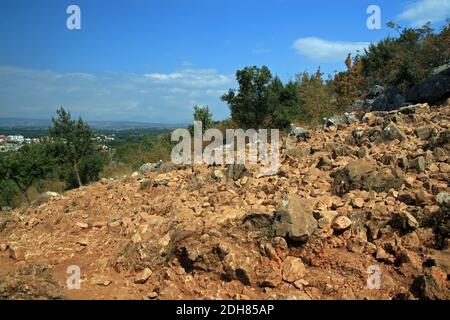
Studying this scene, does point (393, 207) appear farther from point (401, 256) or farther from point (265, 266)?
point (265, 266)

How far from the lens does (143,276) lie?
13.1 ft

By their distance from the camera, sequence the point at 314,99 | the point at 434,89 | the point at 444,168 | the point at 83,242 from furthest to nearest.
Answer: the point at 314,99 → the point at 434,89 → the point at 83,242 → the point at 444,168

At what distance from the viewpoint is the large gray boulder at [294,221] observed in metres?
3.91

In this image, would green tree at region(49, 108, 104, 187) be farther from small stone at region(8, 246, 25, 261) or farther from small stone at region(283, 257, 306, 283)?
small stone at region(283, 257, 306, 283)

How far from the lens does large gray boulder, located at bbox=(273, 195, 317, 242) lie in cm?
391

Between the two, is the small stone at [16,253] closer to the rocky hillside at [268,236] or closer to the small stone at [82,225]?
the rocky hillside at [268,236]

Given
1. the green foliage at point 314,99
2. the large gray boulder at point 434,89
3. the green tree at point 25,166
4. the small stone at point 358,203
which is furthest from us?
the green tree at point 25,166

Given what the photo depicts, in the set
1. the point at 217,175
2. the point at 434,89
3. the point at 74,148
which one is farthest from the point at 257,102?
the point at 74,148

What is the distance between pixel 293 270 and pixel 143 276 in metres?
1.75

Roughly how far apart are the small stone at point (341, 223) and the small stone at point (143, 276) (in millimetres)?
2285

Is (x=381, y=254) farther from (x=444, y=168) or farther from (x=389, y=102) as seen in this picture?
(x=389, y=102)

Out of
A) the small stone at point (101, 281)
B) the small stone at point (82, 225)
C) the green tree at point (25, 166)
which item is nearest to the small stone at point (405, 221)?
the small stone at point (101, 281)
